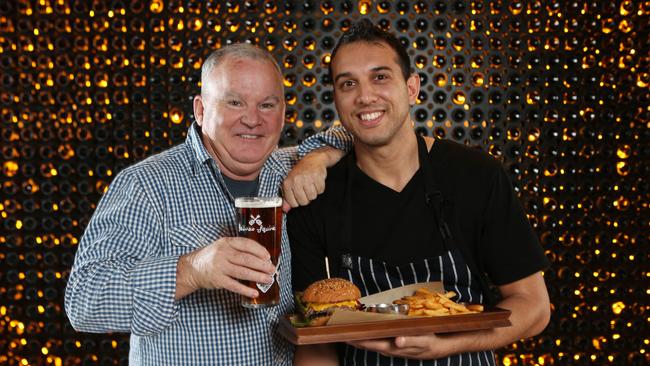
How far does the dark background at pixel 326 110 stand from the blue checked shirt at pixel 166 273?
5.07ft

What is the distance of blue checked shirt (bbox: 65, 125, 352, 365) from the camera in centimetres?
161

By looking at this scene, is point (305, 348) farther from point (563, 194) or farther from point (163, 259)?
point (563, 194)

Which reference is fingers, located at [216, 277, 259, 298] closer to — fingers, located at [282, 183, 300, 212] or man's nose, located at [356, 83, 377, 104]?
fingers, located at [282, 183, 300, 212]

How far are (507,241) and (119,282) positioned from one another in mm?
1078

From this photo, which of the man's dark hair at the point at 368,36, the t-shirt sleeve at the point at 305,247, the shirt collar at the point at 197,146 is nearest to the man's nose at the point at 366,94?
the man's dark hair at the point at 368,36

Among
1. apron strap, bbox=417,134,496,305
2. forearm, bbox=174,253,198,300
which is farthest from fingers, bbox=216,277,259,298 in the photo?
apron strap, bbox=417,134,496,305

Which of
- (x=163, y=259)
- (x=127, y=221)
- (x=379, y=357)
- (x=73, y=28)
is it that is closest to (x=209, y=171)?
(x=127, y=221)

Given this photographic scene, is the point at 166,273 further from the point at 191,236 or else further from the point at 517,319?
the point at 517,319

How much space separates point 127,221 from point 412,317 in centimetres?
78

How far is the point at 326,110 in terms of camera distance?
3479mm

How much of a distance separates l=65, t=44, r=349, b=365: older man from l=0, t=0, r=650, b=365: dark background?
4.77 feet

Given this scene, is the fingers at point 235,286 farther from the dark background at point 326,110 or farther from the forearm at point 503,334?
the dark background at point 326,110

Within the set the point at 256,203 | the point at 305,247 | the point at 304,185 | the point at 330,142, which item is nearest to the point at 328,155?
the point at 330,142

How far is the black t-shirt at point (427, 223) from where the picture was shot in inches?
77.1
